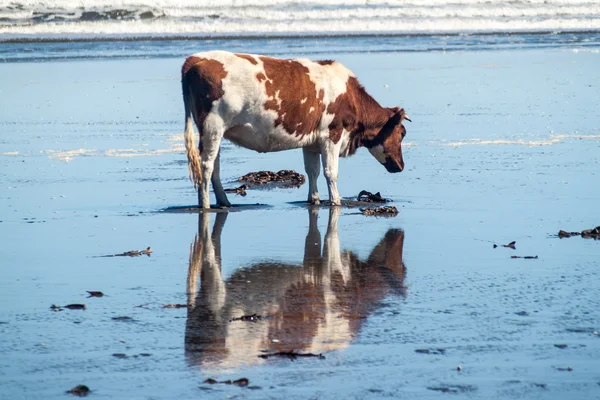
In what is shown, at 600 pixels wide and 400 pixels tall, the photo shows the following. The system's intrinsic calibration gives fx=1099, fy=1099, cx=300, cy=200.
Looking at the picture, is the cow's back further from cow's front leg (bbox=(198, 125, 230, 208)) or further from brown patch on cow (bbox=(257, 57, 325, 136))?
cow's front leg (bbox=(198, 125, 230, 208))

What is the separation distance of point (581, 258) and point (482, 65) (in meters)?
18.3

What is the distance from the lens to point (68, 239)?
941 centimetres

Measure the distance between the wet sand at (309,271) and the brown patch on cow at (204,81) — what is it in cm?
110

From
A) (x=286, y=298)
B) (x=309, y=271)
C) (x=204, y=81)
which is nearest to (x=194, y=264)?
(x=309, y=271)

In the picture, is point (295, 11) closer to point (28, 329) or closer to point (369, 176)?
point (369, 176)

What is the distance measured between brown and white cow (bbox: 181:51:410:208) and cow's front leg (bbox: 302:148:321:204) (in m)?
0.01

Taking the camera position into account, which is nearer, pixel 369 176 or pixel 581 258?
pixel 581 258

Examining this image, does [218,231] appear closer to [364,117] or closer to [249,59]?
[249,59]

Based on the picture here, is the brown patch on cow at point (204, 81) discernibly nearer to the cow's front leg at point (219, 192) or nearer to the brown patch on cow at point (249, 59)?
the brown patch on cow at point (249, 59)

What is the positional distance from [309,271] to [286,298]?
0.87 m

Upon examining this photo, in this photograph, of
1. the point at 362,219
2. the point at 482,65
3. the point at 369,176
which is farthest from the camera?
the point at 482,65

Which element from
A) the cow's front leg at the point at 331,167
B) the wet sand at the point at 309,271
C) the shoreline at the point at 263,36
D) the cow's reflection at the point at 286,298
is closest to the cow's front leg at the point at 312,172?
the cow's front leg at the point at 331,167

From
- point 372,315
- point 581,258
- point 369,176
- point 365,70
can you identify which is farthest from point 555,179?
point 365,70

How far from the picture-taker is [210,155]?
36.4 feet
